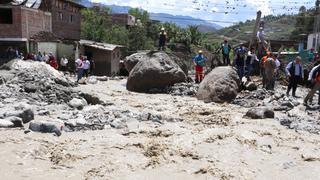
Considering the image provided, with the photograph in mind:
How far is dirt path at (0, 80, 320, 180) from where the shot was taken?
8.08 m

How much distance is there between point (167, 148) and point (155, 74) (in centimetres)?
980

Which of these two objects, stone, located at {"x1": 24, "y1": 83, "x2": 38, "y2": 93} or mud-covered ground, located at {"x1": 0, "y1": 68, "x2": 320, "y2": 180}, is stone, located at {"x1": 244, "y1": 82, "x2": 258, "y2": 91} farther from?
stone, located at {"x1": 24, "y1": 83, "x2": 38, "y2": 93}

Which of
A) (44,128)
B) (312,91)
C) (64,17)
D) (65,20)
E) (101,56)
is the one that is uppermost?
(64,17)

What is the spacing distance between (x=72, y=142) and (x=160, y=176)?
2.60m

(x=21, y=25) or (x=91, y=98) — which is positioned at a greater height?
(x=21, y=25)

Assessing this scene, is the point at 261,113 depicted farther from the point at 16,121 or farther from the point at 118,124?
the point at 16,121

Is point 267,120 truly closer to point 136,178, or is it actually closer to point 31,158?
point 136,178

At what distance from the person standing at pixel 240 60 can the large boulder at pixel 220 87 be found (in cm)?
127

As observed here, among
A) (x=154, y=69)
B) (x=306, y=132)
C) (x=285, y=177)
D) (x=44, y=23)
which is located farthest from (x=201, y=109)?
(x=44, y=23)

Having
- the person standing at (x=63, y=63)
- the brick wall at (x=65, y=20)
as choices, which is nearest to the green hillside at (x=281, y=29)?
the brick wall at (x=65, y=20)

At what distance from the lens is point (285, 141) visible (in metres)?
10.8

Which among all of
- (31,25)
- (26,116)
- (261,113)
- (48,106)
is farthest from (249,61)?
(31,25)

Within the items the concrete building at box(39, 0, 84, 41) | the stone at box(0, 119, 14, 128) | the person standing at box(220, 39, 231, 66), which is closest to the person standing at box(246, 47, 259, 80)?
the person standing at box(220, 39, 231, 66)

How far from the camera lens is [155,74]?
1927 centimetres
